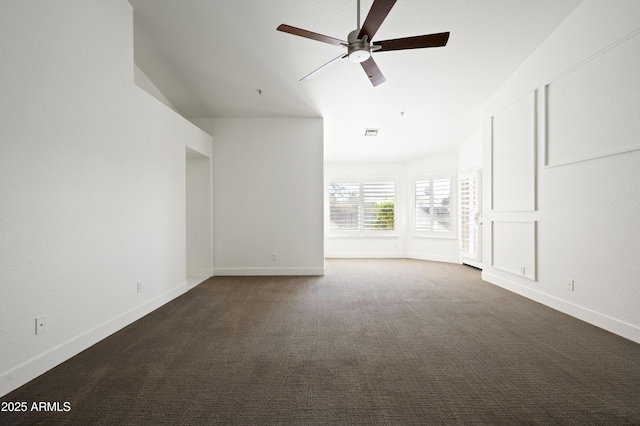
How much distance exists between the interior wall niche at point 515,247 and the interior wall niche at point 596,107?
3.21 ft

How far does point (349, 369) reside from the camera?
2.29 m

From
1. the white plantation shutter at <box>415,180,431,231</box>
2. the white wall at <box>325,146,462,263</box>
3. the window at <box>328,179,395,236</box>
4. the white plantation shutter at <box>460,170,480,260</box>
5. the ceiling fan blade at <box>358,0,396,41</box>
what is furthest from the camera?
the window at <box>328,179,395,236</box>

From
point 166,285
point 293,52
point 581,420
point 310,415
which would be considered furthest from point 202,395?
point 293,52

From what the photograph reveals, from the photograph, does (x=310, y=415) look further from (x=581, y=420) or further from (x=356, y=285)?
(x=356, y=285)

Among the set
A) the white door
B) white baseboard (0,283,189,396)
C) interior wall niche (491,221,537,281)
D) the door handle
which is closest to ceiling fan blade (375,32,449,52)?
interior wall niche (491,221,537,281)

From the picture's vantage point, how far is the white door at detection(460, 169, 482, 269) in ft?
21.2

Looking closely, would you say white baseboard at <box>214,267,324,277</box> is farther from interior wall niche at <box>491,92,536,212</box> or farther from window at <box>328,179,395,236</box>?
interior wall niche at <box>491,92,536,212</box>

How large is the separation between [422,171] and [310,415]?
7.22 m

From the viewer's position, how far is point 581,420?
67.5 inches

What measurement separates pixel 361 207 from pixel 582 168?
5.46 m

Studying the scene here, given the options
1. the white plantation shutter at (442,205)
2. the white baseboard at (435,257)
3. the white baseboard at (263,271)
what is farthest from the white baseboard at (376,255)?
the white baseboard at (263,271)

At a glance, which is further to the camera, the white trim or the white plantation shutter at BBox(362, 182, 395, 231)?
the white plantation shutter at BBox(362, 182, 395, 231)

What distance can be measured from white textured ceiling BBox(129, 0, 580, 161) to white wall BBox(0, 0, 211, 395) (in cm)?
82

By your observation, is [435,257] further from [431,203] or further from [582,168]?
[582,168]
